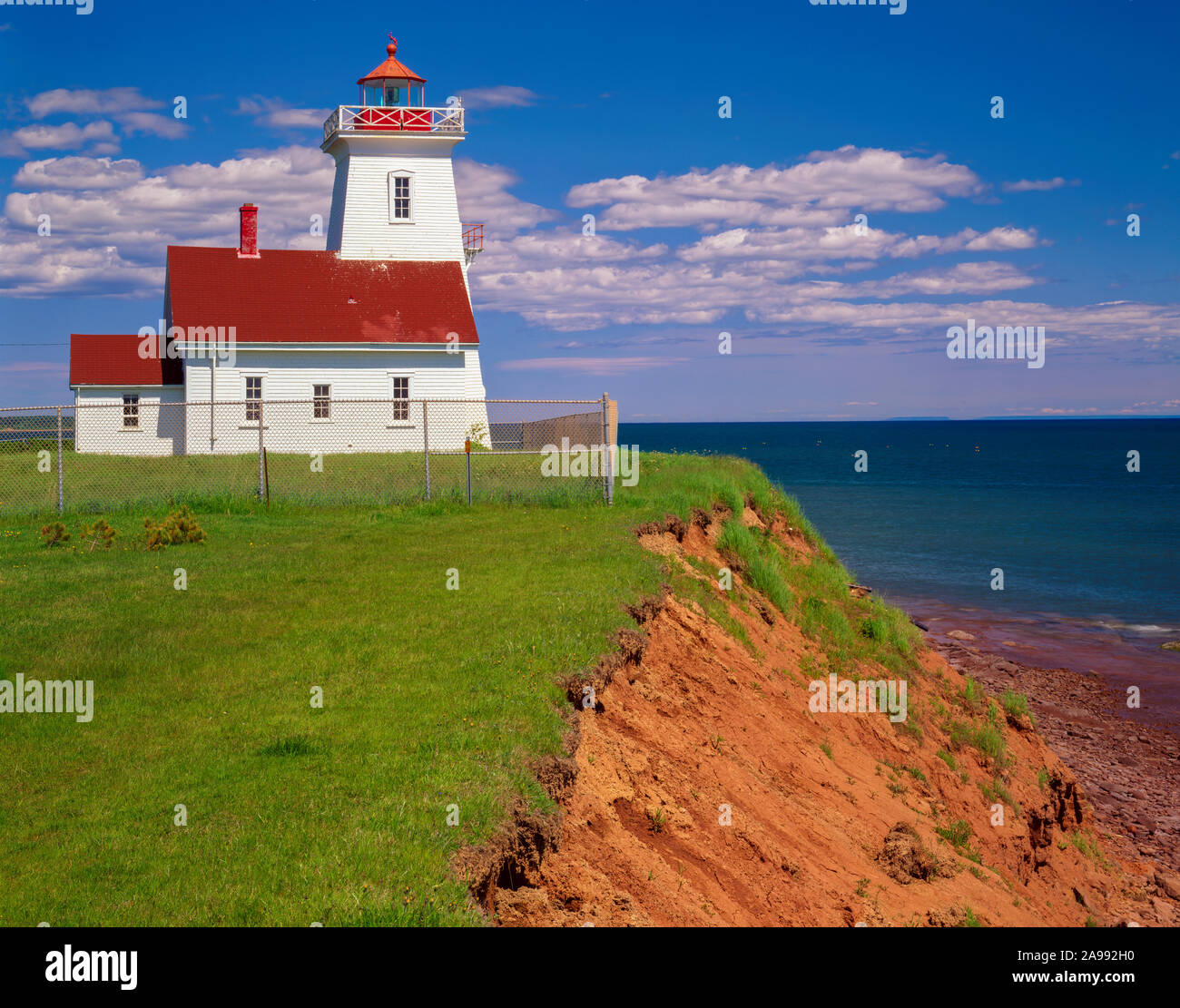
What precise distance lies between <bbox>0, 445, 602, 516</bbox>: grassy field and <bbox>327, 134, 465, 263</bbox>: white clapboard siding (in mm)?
13968

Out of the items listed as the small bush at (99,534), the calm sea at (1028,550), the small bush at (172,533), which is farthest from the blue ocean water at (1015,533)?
the small bush at (99,534)

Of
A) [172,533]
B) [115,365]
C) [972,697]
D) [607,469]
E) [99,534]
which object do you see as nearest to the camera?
[172,533]

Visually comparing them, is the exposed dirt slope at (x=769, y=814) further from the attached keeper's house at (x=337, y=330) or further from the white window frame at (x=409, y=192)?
the white window frame at (x=409, y=192)

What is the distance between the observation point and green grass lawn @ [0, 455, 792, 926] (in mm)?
5695

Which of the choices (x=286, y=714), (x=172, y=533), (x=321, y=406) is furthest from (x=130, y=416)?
(x=286, y=714)

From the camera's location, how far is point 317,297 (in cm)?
3906

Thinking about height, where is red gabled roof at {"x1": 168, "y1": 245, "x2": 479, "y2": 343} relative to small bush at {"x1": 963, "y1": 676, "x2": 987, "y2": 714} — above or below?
above

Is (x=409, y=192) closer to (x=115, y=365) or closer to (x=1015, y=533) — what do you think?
(x=115, y=365)

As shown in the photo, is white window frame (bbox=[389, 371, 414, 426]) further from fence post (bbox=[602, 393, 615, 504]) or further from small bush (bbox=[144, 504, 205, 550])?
small bush (bbox=[144, 504, 205, 550])

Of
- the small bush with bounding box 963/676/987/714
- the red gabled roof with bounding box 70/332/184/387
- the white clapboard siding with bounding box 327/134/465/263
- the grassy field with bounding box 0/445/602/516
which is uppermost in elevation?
the white clapboard siding with bounding box 327/134/465/263

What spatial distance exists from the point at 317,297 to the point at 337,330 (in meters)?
2.14

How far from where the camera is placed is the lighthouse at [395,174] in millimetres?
40312

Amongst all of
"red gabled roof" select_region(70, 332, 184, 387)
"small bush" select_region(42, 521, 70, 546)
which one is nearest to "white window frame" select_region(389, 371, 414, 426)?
"red gabled roof" select_region(70, 332, 184, 387)
